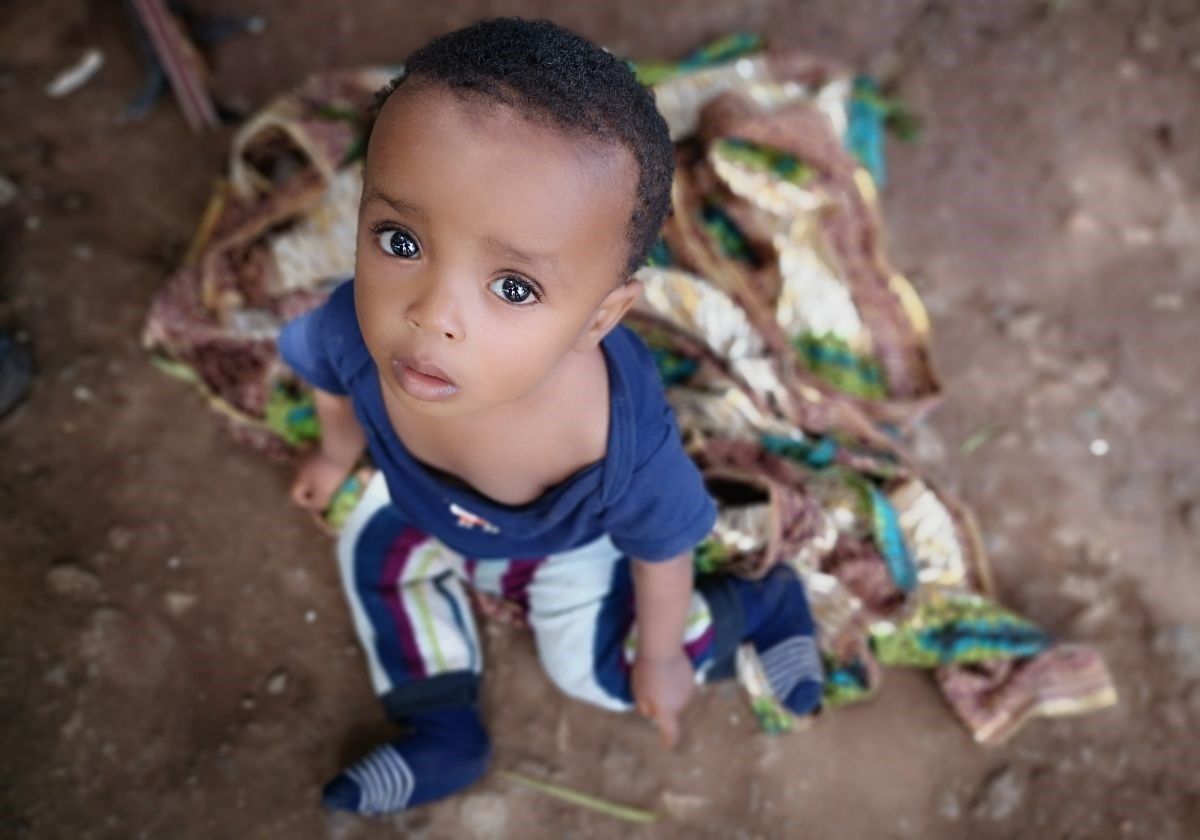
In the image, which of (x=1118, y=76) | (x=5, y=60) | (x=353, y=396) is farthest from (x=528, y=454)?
(x=1118, y=76)

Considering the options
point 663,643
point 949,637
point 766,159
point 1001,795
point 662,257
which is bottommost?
point 1001,795

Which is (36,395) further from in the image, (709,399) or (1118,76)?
(1118,76)

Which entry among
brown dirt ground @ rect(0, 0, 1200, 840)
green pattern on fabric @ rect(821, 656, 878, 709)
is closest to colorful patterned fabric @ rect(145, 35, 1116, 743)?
green pattern on fabric @ rect(821, 656, 878, 709)

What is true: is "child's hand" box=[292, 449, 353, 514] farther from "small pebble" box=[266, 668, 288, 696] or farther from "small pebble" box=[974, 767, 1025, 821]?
"small pebble" box=[974, 767, 1025, 821]

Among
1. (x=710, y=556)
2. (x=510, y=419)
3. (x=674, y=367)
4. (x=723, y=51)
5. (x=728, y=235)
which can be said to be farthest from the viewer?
(x=723, y=51)

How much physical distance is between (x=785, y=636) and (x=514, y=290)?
1029 millimetres

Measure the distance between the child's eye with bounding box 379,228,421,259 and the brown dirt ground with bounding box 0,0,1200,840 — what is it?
3.37 feet

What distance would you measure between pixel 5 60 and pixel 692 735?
2.33 meters

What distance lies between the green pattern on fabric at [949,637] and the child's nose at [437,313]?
4.04 feet

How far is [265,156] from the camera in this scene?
2314 mm

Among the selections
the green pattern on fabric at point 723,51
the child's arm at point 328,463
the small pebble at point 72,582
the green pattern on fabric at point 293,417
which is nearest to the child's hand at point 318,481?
the child's arm at point 328,463

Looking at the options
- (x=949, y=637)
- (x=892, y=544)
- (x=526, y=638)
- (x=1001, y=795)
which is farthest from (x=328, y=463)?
(x=1001, y=795)

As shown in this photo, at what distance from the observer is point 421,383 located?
1.11 meters

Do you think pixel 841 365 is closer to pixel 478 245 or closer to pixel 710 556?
pixel 710 556
